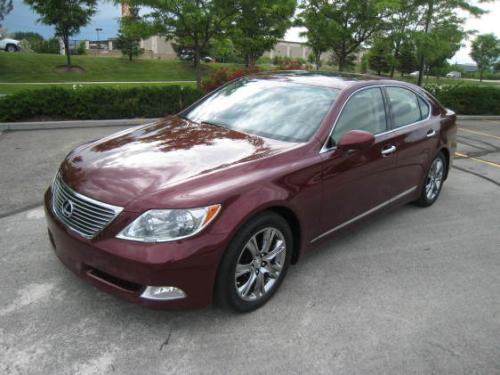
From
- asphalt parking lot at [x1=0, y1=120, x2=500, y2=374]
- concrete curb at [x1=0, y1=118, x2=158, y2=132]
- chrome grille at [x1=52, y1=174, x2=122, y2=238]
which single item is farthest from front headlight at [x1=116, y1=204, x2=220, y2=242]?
concrete curb at [x1=0, y1=118, x2=158, y2=132]

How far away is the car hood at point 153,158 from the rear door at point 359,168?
50cm

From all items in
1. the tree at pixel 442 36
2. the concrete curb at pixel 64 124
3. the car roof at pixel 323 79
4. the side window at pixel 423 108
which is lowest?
the concrete curb at pixel 64 124

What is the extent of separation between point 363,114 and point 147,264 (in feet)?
7.92

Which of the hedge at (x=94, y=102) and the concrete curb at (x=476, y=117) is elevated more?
the hedge at (x=94, y=102)

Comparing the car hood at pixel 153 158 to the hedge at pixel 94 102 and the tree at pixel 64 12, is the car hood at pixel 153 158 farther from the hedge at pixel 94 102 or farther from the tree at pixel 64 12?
the tree at pixel 64 12

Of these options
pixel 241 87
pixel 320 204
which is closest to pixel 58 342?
pixel 320 204

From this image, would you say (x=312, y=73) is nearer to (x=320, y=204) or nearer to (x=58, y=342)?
(x=320, y=204)

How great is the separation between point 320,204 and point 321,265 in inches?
27.2

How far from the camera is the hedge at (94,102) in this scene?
370 inches

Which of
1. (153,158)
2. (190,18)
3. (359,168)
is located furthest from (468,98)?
(153,158)

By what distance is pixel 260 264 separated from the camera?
3.05 m

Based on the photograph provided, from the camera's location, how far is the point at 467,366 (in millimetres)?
2656

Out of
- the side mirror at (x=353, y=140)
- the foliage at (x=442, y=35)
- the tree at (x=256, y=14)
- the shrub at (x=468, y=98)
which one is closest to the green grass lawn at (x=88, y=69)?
the tree at (x=256, y=14)

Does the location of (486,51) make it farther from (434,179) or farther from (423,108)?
(423,108)
